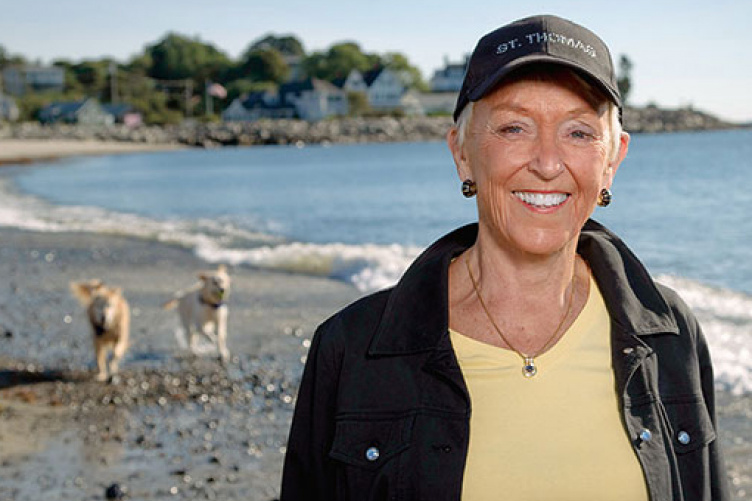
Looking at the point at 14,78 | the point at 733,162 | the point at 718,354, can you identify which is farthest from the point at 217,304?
the point at 14,78

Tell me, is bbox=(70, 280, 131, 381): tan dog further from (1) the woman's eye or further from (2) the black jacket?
(1) the woman's eye

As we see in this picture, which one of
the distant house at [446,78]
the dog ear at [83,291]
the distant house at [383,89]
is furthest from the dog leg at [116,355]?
the distant house at [446,78]

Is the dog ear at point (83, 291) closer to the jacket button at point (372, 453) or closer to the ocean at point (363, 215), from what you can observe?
the ocean at point (363, 215)

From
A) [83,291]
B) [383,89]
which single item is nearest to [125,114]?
[383,89]

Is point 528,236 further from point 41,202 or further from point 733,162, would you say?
point 733,162

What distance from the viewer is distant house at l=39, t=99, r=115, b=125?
115 meters

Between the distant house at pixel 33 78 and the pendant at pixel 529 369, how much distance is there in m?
169

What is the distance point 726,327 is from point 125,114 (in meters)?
119

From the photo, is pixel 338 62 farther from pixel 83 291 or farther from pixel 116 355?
pixel 116 355

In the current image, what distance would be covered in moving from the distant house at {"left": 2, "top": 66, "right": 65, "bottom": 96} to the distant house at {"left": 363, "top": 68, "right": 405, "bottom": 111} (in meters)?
58.0

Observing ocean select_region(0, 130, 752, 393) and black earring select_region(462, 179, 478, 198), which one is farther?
ocean select_region(0, 130, 752, 393)

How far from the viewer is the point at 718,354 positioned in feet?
29.2

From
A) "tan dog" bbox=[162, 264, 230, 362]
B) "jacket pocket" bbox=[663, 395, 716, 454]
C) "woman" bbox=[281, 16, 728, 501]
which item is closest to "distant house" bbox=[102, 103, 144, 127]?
"tan dog" bbox=[162, 264, 230, 362]

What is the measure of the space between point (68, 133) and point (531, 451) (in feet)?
338
